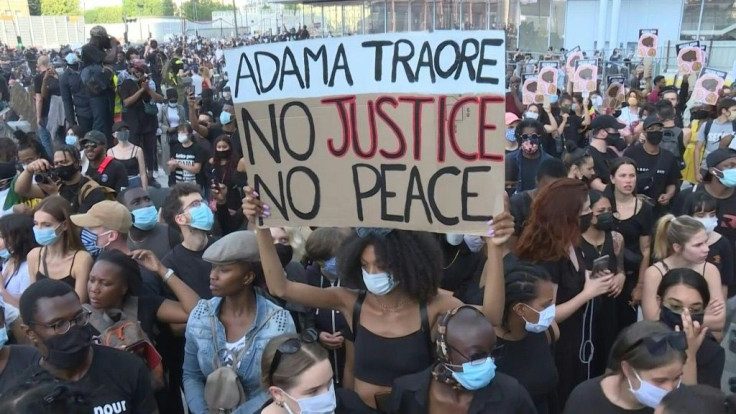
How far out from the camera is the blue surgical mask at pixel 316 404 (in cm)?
248

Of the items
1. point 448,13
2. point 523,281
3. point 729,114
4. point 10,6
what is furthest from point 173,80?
point 10,6

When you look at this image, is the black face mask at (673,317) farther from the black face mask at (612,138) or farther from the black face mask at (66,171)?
the black face mask at (66,171)

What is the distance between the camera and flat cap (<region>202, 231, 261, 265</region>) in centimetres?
315

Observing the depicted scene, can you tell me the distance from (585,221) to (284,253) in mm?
1815

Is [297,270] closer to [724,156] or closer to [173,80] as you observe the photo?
[724,156]

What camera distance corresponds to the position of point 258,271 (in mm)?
3289

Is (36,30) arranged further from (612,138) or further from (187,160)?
(612,138)

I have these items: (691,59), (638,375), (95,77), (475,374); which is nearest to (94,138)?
(95,77)

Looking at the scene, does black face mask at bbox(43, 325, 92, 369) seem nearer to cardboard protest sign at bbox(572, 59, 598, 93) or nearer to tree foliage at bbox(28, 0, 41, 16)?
cardboard protest sign at bbox(572, 59, 598, 93)

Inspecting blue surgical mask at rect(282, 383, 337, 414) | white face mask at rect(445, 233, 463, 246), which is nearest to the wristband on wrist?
blue surgical mask at rect(282, 383, 337, 414)

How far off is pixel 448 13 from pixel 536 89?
90.2 feet

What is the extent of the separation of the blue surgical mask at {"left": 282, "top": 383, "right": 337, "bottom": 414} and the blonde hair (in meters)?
2.35

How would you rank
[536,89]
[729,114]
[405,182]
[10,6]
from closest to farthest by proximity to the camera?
[405,182]
[729,114]
[536,89]
[10,6]

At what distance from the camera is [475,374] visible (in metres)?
2.45
